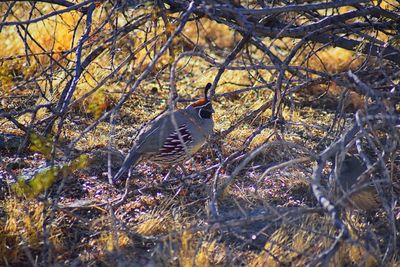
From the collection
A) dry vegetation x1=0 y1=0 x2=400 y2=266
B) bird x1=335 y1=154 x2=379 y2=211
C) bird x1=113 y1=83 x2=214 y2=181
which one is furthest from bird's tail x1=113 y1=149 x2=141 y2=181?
bird x1=335 y1=154 x2=379 y2=211

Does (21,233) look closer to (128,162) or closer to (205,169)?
(128,162)

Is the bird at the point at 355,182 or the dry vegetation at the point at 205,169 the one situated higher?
the dry vegetation at the point at 205,169

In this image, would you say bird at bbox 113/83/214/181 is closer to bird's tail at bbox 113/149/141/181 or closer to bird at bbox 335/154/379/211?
bird's tail at bbox 113/149/141/181

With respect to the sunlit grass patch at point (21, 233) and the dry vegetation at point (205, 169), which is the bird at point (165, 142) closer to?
the dry vegetation at point (205, 169)

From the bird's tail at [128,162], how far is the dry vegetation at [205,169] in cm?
14

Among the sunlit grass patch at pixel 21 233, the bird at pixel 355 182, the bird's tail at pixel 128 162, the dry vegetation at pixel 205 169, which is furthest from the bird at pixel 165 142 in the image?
the bird at pixel 355 182

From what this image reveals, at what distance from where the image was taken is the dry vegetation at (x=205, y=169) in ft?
9.57

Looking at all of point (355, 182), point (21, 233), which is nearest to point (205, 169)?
point (355, 182)

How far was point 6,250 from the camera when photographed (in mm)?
3354

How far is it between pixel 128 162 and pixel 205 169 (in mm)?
523

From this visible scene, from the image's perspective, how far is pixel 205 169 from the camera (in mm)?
4352

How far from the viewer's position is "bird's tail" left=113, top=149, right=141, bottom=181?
13.7ft

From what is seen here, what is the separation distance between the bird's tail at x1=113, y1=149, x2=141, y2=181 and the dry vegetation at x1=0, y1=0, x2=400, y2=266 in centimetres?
14

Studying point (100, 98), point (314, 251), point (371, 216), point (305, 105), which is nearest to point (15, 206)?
point (100, 98)
